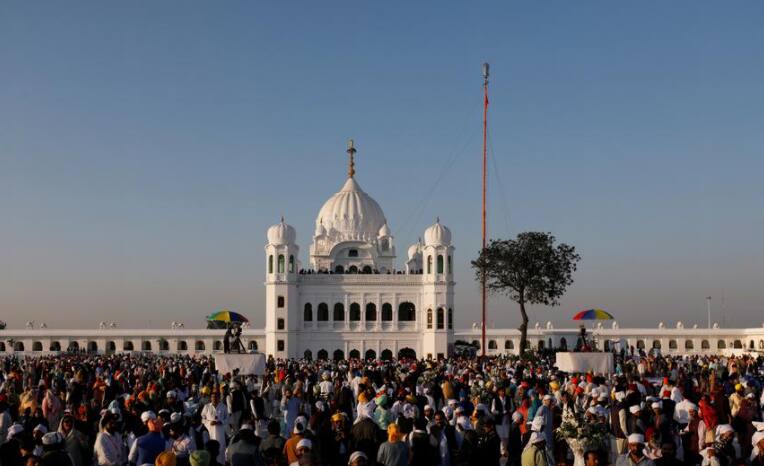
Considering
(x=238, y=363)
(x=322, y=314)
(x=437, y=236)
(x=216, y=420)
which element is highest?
(x=437, y=236)

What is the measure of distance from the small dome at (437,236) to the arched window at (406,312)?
4.40 m

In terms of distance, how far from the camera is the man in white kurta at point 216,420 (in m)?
13.6

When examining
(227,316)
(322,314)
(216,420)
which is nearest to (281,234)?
(322,314)

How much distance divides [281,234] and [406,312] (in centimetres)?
1011

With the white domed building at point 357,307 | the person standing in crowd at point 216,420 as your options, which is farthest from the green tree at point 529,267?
the person standing in crowd at point 216,420

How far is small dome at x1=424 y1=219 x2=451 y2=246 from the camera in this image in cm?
6325

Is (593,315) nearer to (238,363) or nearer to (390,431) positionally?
(238,363)

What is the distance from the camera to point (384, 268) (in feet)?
226

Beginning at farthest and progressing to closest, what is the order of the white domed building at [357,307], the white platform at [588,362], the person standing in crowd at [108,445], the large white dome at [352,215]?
the large white dome at [352,215]
the white domed building at [357,307]
the white platform at [588,362]
the person standing in crowd at [108,445]

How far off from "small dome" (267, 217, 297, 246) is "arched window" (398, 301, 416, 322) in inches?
347

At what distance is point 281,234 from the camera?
6359 cm

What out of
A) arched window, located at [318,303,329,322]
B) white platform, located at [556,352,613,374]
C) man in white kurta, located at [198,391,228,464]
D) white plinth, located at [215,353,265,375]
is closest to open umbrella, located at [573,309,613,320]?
white platform, located at [556,352,613,374]

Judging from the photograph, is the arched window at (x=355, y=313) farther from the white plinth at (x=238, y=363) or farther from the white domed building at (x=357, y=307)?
the white plinth at (x=238, y=363)

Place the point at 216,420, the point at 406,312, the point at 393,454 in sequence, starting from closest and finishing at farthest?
the point at 393,454 < the point at 216,420 < the point at 406,312
